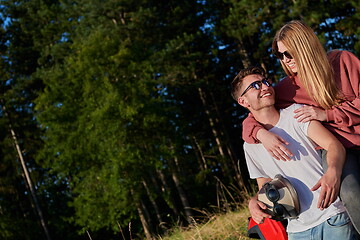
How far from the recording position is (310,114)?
98.1 inches

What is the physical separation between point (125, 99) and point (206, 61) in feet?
22.0

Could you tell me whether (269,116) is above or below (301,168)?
above

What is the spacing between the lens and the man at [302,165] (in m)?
2.31

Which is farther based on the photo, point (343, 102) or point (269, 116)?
point (269, 116)

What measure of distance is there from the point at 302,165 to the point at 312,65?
53 centimetres

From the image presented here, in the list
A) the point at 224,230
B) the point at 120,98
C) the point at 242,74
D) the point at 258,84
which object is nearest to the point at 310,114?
the point at 258,84

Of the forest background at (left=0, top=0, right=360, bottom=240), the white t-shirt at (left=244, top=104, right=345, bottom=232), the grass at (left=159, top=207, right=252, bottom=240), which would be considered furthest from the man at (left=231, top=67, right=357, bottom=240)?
the forest background at (left=0, top=0, right=360, bottom=240)

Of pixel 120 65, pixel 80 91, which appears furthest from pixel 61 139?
pixel 120 65

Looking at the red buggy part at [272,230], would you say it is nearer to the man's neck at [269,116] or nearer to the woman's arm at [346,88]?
the man's neck at [269,116]

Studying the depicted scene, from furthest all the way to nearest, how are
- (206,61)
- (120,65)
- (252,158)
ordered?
(206,61)
(120,65)
(252,158)

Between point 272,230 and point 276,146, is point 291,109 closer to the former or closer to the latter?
point 276,146

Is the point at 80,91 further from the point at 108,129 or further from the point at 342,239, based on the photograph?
the point at 342,239

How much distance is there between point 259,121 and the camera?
2.79 m

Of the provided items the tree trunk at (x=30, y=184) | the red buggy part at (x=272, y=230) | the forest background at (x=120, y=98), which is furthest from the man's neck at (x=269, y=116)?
the tree trunk at (x=30, y=184)
